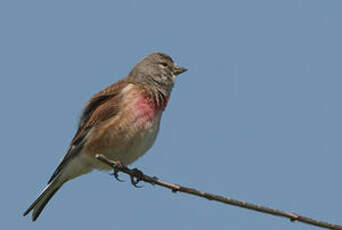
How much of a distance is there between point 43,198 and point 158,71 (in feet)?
6.34

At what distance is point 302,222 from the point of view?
2.47 metres

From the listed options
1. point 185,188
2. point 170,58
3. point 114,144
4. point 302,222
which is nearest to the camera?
point 302,222

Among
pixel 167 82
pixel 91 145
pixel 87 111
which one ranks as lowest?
pixel 91 145

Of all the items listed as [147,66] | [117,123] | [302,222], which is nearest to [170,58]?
[147,66]

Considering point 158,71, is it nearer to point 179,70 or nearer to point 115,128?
point 179,70

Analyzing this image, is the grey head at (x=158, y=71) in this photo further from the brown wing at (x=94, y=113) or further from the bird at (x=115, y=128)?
the brown wing at (x=94, y=113)

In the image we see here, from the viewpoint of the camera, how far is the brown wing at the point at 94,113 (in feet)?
18.9

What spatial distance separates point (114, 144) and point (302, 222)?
3291 mm

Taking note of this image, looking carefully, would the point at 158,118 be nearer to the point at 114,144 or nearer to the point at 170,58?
the point at 114,144

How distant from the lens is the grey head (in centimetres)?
619

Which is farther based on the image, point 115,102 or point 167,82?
point 167,82

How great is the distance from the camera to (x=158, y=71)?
6.34 m

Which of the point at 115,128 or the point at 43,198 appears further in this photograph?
the point at 43,198

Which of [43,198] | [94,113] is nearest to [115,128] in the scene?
[94,113]
